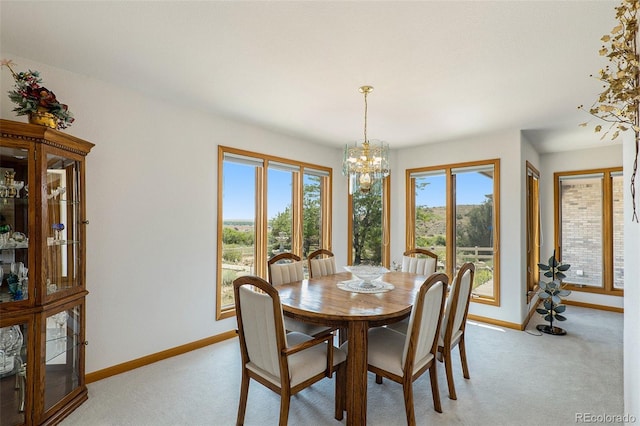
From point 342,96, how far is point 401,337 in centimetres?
216

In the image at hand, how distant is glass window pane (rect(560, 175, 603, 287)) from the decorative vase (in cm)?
675

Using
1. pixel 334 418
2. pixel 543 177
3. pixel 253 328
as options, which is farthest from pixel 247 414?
pixel 543 177

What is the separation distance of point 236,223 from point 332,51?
2364mm

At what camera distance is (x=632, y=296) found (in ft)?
4.93

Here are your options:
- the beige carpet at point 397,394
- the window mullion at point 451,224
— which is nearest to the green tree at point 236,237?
the beige carpet at point 397,394

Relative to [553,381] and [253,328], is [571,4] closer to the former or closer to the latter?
[253,328]

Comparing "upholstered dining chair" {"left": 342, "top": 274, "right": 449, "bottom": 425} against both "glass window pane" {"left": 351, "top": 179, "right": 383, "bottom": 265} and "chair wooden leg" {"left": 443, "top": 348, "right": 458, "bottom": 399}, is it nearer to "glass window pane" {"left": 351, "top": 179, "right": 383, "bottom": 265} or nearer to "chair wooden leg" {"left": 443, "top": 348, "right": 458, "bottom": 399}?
"chair wooden leg" {"left": 443, "top": 348, "right": 458, "bottom": 399}

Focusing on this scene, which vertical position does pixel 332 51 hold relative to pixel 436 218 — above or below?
above

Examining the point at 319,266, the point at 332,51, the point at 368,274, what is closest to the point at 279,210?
the point at 319,266

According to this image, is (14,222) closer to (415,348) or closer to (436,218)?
(415,348)

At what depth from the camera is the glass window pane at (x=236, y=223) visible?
376 centimetres

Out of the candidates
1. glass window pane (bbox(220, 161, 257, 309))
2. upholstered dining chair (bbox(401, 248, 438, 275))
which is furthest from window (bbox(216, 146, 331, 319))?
upholstered dining chair (bbox(401, 248, 438, 275))

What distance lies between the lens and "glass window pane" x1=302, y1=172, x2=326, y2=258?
4685 mm

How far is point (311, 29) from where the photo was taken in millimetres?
1950
